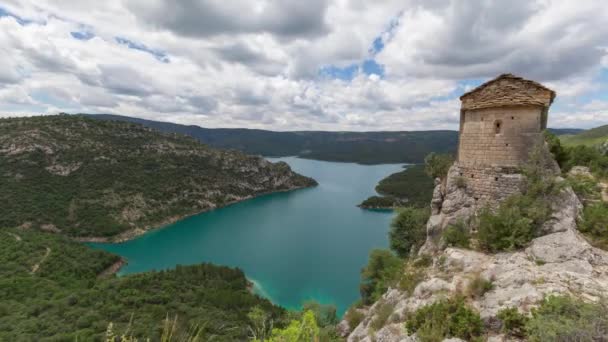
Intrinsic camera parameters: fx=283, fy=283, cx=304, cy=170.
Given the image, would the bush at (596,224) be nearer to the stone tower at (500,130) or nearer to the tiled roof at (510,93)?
the stone tower at (500,130)

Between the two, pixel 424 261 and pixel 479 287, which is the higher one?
pixel 479 287

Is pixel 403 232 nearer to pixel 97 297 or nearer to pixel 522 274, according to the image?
pixel 522 274

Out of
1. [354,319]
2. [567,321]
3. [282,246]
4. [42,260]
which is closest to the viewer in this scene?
[567,321]

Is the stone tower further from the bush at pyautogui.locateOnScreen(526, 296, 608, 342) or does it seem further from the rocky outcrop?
the bush at pyautogui.locateOnScreen(526, 296, 608, 342)

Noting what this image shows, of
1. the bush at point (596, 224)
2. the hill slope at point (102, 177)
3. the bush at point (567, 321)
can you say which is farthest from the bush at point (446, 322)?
the hill slope at point (102, 177)

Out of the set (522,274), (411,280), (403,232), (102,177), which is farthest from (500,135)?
(102,177)

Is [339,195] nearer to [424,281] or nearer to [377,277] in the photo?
[377,277]
